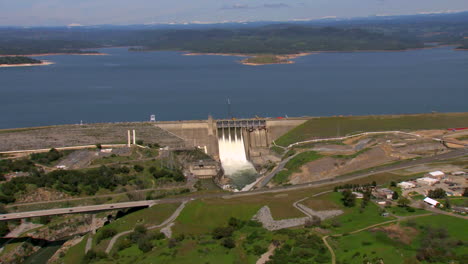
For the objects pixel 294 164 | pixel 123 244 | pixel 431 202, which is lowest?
pixel 294 164

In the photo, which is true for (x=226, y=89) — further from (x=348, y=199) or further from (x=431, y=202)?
(x=431, y=202)

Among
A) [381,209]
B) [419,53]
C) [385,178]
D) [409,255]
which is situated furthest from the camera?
[419,53]

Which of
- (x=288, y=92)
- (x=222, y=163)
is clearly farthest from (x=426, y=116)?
(x=288, y=92)

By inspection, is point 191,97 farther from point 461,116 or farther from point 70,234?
point 70,234

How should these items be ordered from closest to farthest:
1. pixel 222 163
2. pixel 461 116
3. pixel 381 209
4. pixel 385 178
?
pixel 381 209 < pixel 385 178 < pixel 222 163 < pixel 461 116

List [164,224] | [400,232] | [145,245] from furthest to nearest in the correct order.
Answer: [164,224] → [145,245] → [400,232]

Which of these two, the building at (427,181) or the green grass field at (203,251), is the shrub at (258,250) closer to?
the green grass field at (203,251)

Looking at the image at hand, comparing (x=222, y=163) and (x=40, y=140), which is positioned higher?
(x=40, y=140)

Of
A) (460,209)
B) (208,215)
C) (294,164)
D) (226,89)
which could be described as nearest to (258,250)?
(208,215)
